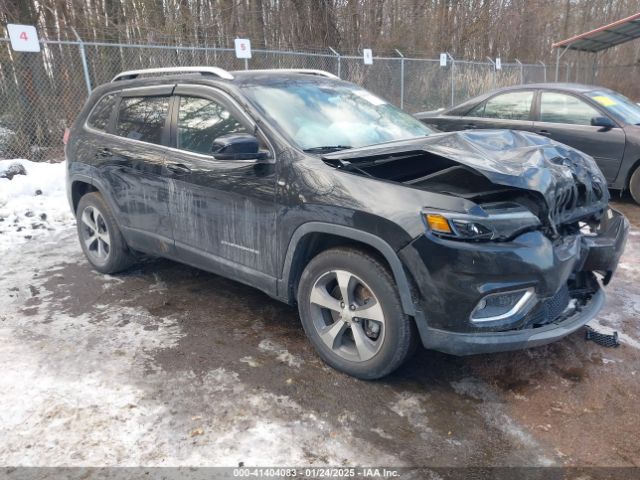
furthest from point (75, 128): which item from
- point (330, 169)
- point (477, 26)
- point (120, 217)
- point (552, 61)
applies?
point (552, 61)

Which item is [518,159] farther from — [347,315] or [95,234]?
[95,234]

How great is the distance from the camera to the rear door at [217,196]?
342cm

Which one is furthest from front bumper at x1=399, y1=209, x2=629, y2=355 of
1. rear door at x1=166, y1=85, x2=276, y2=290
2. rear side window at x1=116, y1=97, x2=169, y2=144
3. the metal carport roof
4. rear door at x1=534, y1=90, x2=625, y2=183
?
the metal carport roof

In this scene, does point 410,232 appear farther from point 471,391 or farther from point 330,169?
point 471,391

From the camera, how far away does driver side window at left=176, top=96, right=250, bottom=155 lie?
12.0 ft

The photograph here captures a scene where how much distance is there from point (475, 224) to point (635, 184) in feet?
18.0

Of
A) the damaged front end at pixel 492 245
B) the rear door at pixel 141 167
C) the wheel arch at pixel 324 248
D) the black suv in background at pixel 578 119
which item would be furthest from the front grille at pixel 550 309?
the black suv in background at pixel 578 119

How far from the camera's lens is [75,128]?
16.5 feet

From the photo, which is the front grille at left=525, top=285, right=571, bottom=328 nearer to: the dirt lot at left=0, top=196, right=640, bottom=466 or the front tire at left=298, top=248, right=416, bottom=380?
the dirt lot at left=0, top=196, right=640, bottom=466

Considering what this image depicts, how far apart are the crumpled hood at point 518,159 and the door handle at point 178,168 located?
4.07 feet

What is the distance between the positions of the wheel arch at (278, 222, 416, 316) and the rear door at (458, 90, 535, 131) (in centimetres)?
525

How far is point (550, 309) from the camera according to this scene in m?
2.87

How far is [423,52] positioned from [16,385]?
19.8m

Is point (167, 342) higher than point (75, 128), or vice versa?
point (75, 128)
